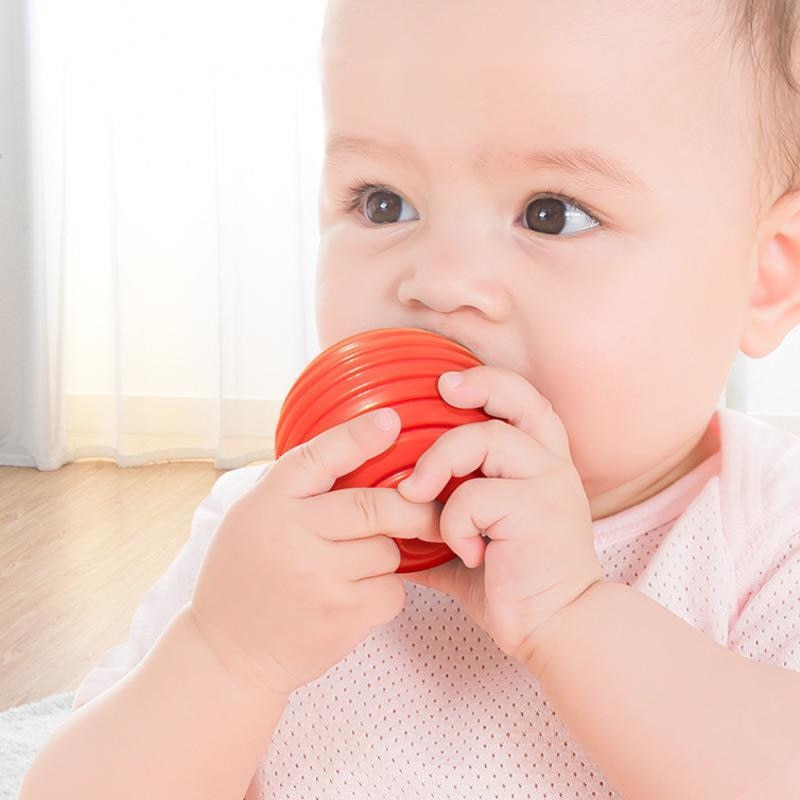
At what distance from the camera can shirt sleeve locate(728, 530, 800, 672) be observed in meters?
0.76

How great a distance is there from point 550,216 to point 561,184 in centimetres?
2

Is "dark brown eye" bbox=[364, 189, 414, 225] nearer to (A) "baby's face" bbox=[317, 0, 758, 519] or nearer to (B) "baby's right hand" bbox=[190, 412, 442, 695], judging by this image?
(A) "baby's face" bbox=[317, 0, 758, 519]

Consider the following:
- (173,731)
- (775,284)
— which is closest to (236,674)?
(173,731)

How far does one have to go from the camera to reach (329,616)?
649 mm

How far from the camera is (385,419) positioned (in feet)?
2.03

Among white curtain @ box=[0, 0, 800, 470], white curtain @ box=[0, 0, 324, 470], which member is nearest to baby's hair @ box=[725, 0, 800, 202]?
white curtain @ box=[0, 0, 800, 470]

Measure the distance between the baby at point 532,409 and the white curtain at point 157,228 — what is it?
2.17 meters

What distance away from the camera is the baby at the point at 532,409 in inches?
25.4

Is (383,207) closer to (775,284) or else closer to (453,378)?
(453,378)

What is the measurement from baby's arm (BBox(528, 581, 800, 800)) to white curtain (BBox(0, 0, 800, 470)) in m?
2.24

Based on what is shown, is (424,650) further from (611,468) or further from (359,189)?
(359,189)

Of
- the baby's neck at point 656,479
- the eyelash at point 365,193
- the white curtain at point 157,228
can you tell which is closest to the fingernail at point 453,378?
the eyelash at point 365,193

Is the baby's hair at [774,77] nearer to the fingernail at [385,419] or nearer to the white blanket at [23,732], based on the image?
the fingernail at [385,419]

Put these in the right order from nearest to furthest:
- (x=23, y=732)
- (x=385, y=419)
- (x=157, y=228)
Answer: (x=385, y=419)
(x=23, y=732)
(x=157, y=228)
